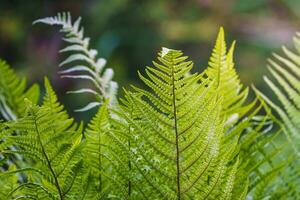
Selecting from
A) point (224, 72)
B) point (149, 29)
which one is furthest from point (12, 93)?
point (149, 29)

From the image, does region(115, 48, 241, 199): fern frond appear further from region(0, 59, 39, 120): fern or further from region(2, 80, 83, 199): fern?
region(0, 59, 39, 120): fern

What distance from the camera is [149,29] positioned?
4.47 metres

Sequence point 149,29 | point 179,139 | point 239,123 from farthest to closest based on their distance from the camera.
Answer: point 149,29
point 239,123
point 179,139

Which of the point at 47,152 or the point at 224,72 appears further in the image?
the point at 224,72

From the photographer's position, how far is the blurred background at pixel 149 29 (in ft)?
14.0

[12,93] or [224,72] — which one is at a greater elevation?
[12,93]

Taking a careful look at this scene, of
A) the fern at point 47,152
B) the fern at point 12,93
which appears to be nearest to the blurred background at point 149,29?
the fern at point 12,93

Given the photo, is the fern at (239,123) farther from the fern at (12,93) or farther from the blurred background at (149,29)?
the blurred background at (149,29)

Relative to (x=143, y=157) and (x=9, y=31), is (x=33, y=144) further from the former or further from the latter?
(x=9, y=31)

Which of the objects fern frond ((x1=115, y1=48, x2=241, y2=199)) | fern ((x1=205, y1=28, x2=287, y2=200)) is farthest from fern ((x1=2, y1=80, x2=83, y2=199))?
fern ((x1=205, y1=28, x2=287, y2=200))

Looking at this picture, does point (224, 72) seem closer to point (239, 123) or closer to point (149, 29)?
point (239, 123)

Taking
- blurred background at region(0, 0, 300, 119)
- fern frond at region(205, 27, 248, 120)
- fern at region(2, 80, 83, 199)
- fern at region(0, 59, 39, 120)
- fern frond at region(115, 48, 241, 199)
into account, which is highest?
blurred background at region(0, 0, 300, 119)

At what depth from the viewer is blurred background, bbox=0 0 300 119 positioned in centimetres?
425

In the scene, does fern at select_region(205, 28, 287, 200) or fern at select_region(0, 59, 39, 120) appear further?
fern at select_region(0, 59, 39, 120)
